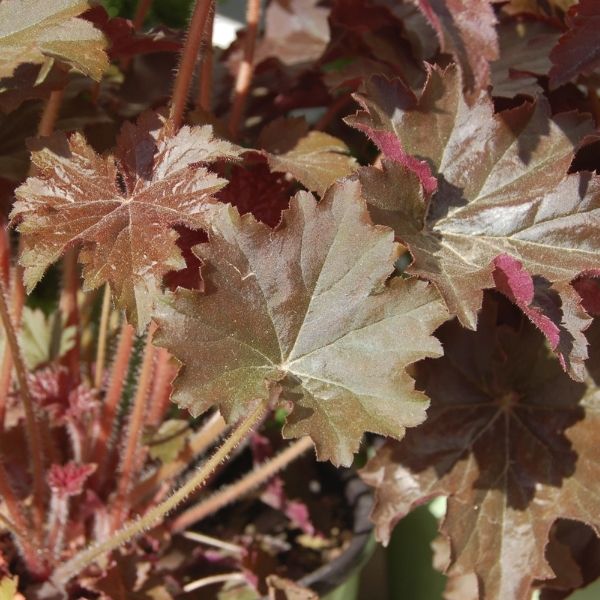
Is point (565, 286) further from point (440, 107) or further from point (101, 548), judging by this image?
point (101, 548)

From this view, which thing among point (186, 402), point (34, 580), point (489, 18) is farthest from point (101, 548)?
point (489, 18)

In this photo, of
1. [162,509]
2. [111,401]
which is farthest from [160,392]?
[162,509]

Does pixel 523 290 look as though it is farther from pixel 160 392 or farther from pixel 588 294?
pixel 160 392

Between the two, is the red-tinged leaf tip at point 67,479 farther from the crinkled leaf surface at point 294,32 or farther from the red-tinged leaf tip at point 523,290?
the crinkled leaf surface at point 294,32

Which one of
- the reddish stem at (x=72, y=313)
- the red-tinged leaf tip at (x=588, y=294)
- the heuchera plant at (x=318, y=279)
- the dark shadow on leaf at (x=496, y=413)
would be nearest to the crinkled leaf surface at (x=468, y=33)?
the heuchera plant at (x=318, y=279)

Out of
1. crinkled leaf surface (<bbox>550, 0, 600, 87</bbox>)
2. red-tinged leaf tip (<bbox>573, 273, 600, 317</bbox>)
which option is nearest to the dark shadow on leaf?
red-tinged leaf tip (<bbox>573, 273, 600, 317</bbox>)

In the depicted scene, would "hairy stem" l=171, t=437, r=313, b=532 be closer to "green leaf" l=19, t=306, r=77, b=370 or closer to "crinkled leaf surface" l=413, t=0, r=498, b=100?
"green leaf" l=19, t=306, r=77, b=370
